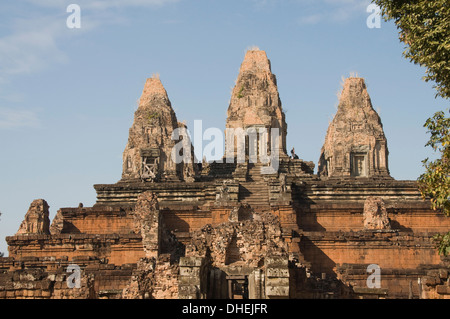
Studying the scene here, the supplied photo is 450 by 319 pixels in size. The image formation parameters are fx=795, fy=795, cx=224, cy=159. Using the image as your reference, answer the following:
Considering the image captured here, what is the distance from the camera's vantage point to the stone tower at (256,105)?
4709 cm

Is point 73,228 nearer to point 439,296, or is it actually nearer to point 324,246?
point 324,246

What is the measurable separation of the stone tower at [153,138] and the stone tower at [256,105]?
3861mm

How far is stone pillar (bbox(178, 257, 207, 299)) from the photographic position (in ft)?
67.2

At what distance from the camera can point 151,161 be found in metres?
47.5

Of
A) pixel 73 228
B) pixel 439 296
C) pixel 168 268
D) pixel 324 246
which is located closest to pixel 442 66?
pixel 439 296

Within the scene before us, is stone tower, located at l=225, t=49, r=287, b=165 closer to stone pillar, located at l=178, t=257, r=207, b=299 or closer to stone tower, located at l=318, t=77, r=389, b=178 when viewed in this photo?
stone tower, located at l=318, t=77, r=389, b=178

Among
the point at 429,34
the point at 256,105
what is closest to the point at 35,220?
the point at 256,105

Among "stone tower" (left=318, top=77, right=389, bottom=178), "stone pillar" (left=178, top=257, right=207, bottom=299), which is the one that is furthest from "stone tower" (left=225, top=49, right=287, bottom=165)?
"stone pillar" (left=178, top=257, right=207, bottom=299)

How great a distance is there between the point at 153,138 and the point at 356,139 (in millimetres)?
12716

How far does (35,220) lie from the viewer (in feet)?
116

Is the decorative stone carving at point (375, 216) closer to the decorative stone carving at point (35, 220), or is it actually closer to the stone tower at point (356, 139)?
the stone tower at point (356, 139)

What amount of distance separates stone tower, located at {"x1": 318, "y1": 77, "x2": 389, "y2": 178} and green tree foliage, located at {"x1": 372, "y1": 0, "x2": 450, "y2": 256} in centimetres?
2443

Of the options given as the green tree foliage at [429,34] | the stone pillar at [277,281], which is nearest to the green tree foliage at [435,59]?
the green tree foliage at [429,34]

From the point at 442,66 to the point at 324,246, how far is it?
42.1ft
